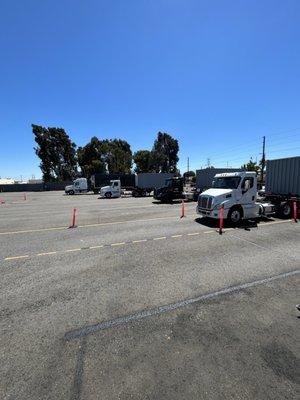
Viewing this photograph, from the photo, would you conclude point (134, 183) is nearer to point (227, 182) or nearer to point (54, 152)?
point (227, 182)

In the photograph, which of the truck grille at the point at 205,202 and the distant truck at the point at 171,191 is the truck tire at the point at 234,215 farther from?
the distant truck at the point at 171,191

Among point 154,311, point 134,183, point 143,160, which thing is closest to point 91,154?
point 143,160

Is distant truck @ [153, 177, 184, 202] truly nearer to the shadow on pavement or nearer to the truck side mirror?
the shadow on pavement

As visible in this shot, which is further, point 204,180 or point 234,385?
point 204,180

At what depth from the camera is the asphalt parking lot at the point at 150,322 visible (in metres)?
3.37

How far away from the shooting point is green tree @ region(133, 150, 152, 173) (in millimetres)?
91312

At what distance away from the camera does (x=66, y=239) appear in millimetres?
11023

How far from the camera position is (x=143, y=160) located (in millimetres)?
91500

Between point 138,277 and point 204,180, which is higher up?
point 204,180

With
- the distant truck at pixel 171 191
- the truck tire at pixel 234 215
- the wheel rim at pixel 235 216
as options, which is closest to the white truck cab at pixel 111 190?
the distant truck at pixel 171 191

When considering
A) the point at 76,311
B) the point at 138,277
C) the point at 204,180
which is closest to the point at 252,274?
the point at 138,277

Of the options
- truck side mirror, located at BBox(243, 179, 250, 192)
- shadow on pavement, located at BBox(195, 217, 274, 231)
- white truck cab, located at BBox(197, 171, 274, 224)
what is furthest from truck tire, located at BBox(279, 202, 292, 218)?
truck side mirror, located at BBox(243, 179, 250, 192)

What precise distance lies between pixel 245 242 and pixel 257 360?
6832 mm

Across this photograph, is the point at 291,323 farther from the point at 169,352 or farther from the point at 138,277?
the point at 138,277
